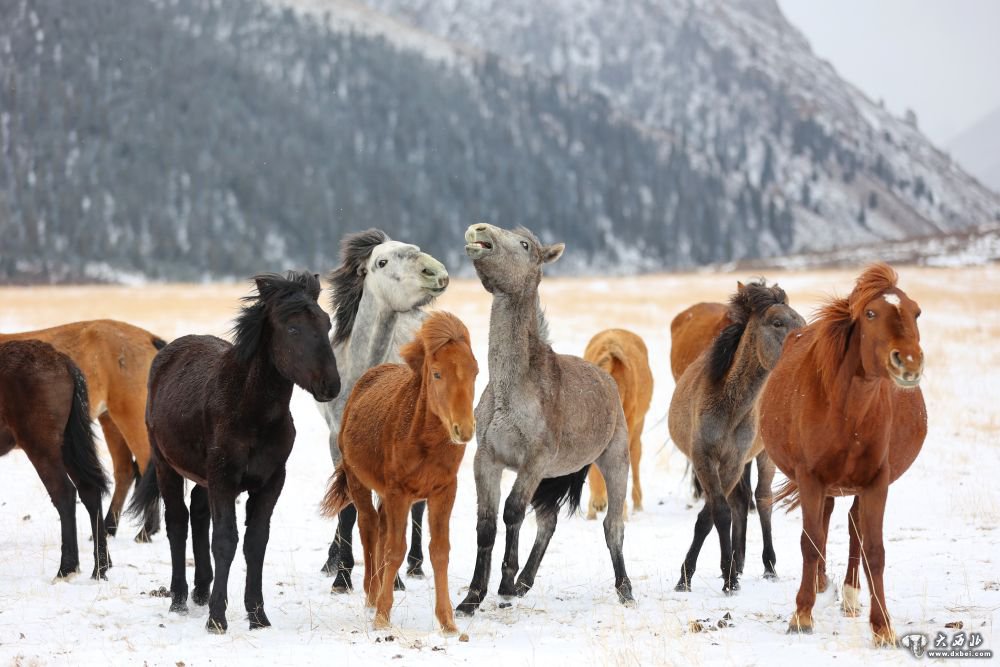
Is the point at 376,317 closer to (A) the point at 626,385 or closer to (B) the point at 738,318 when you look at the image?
(B) the point at 738,318

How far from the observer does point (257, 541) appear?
638cm

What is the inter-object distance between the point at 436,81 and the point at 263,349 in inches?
5259

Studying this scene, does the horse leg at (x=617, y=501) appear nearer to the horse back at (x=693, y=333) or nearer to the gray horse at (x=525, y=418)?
the gray horse at (x=525, y=418)

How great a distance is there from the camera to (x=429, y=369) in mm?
6016

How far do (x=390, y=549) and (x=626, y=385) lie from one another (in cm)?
514

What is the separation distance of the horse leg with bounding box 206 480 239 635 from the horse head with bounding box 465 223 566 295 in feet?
7.28

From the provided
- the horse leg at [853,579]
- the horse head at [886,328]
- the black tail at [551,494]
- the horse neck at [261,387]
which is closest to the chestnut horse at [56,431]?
the horse neck at [261,387]

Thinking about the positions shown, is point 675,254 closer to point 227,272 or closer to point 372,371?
point 227,272

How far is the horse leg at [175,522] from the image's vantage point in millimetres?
6777

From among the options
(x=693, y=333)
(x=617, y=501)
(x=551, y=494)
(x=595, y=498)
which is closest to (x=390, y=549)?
(x=551, y=494)

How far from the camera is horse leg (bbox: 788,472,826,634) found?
585 centimetres

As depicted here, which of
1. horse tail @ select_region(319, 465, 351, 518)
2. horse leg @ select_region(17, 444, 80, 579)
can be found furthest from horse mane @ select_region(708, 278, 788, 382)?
horse leg @ select_region(17, 444, 80, 579)

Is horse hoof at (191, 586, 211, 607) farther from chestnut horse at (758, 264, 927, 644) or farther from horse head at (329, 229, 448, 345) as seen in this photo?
chestnut horse at (758, 264, 927, 644)

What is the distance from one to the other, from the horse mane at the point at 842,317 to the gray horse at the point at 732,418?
1.57 m
